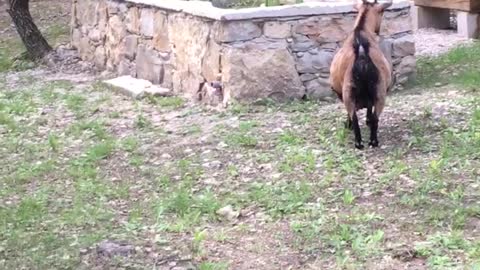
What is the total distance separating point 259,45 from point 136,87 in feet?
5.23

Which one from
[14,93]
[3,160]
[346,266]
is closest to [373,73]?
[346,266]

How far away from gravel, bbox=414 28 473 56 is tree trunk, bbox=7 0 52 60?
4483 mm

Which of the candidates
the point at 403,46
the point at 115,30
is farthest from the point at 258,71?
the point at 115,30

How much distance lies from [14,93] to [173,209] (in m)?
4.60

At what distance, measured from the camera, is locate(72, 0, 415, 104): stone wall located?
7.60m

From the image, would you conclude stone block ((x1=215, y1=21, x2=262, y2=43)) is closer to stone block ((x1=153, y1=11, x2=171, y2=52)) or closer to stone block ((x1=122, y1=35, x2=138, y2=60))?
stone block ((x1=153, y1=11, x2=171, y2=52))

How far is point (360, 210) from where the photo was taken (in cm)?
479

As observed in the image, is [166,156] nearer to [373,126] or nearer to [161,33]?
[373,126]

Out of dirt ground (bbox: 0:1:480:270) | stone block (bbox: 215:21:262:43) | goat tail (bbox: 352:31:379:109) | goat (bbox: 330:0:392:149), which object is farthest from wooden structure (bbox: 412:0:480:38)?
goat tail (bbox: 352:31:379:109)

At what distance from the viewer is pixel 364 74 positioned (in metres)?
5.85

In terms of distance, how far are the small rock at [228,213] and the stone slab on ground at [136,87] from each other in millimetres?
3611

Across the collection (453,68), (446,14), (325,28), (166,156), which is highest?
(325,28)

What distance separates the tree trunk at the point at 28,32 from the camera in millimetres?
11352

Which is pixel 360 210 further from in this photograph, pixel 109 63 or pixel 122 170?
pixel 109 63
